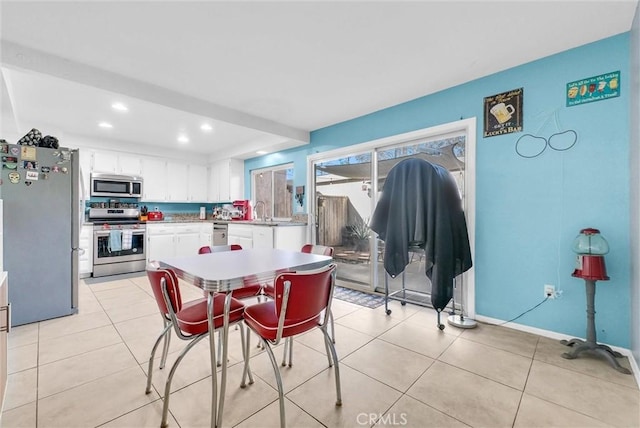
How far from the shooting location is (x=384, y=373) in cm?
190

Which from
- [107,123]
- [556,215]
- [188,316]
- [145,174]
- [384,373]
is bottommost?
[384,373]

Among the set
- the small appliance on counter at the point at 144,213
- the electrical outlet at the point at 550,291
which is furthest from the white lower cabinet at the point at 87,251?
the electrical outlet at the point at 550,291

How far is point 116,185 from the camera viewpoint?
16.3 feet

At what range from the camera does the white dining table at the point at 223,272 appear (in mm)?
1339

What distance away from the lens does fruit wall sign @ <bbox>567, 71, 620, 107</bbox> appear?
2154mm

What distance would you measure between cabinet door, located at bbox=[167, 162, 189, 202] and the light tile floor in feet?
11.3

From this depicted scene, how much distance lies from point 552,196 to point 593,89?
88 cm

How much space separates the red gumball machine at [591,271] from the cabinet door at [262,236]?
11.2ft

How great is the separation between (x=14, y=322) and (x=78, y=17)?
2.76 m

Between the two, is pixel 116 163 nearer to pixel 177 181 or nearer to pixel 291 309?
pixel 177 181

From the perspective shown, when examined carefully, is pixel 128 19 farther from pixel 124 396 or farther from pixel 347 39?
pixel 124 396

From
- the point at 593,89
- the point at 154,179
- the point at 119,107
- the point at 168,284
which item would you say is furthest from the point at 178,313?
the point at 154,179

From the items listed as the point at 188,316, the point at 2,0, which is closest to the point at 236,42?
the point at 2,0

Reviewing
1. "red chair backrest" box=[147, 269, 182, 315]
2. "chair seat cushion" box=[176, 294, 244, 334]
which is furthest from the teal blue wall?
"red chair backrest" box=[147, 269, 182, 315]
